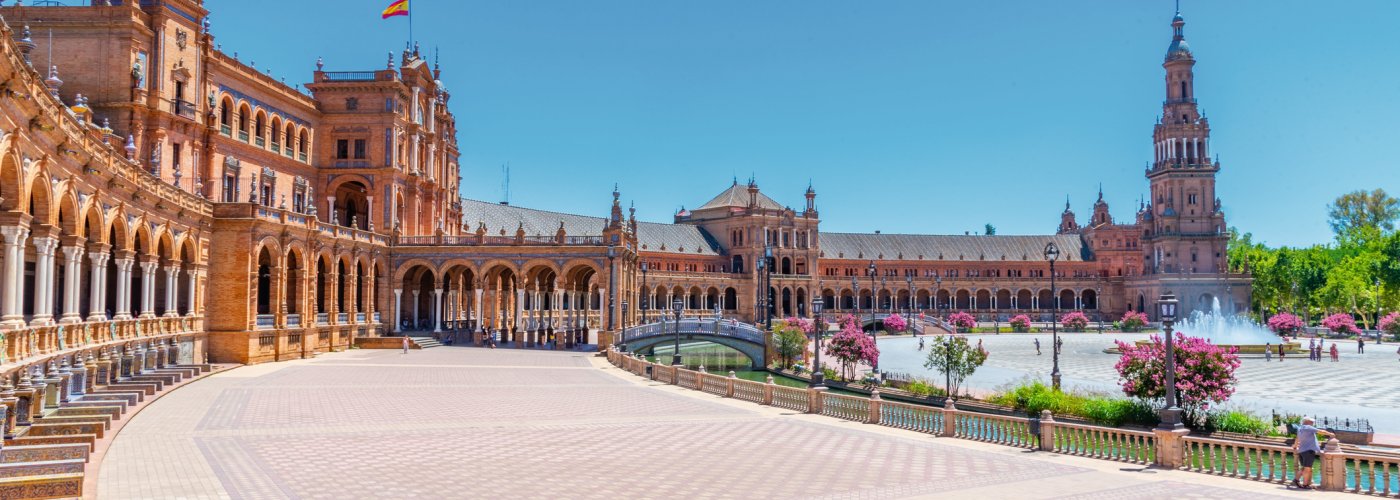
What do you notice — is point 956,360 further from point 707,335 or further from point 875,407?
point 707,335

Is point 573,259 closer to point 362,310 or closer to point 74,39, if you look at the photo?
point 362,310

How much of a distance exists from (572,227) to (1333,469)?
304 ft

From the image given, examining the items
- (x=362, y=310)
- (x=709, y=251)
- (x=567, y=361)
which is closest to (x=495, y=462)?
(x=567, y=361)

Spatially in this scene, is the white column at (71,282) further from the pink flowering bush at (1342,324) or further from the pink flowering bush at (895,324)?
the pink flowering bush at (1342,324)

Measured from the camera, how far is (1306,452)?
15.4 metres

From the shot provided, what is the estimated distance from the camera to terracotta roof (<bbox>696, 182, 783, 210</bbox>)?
118312 millimetres

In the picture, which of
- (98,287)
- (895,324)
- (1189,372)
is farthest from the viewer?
(895,324)

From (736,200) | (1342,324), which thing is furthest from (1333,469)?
(736,200)

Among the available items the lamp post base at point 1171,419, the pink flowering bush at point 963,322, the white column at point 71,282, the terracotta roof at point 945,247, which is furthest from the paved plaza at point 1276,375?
the terracotta roof at point 945,247

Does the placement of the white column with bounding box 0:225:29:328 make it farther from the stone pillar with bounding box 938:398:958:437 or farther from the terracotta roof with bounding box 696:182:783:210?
the terracotta roof with bounding box 696:182:783:210

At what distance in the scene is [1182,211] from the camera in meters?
119

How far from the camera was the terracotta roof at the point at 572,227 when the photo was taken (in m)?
89.9

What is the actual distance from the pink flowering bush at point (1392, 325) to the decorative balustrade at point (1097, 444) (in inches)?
3182

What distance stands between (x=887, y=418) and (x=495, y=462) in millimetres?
10251
